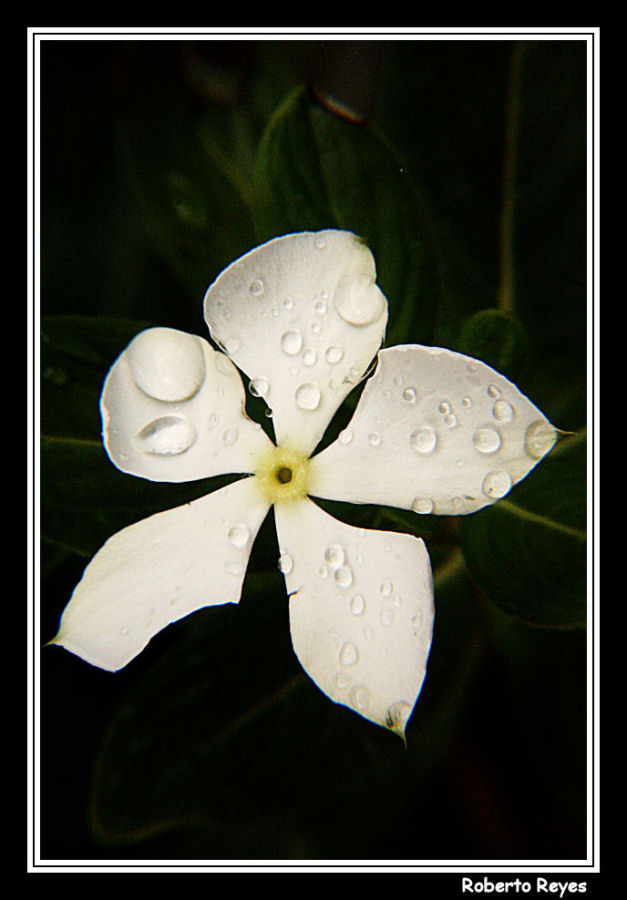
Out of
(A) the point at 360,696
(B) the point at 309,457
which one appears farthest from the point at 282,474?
(A) the point at 360,696

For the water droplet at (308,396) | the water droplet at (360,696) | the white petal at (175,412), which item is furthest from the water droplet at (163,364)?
the water droplet at (360,696)

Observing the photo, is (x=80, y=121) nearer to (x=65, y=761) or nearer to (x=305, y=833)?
(x=65, y=761)

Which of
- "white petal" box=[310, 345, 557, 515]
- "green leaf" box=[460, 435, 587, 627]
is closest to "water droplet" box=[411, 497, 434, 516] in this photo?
"white petal" box=[310, 345, 557, 515]

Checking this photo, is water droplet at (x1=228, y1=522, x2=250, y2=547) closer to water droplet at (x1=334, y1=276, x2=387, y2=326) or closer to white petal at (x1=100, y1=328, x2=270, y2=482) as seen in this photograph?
white petal at (x1=100, y1=328, x2=270, y2=482)

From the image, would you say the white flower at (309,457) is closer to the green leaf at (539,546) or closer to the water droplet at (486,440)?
the water droplet at (486,440)

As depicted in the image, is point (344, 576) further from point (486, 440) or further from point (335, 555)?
point (486, 440)
